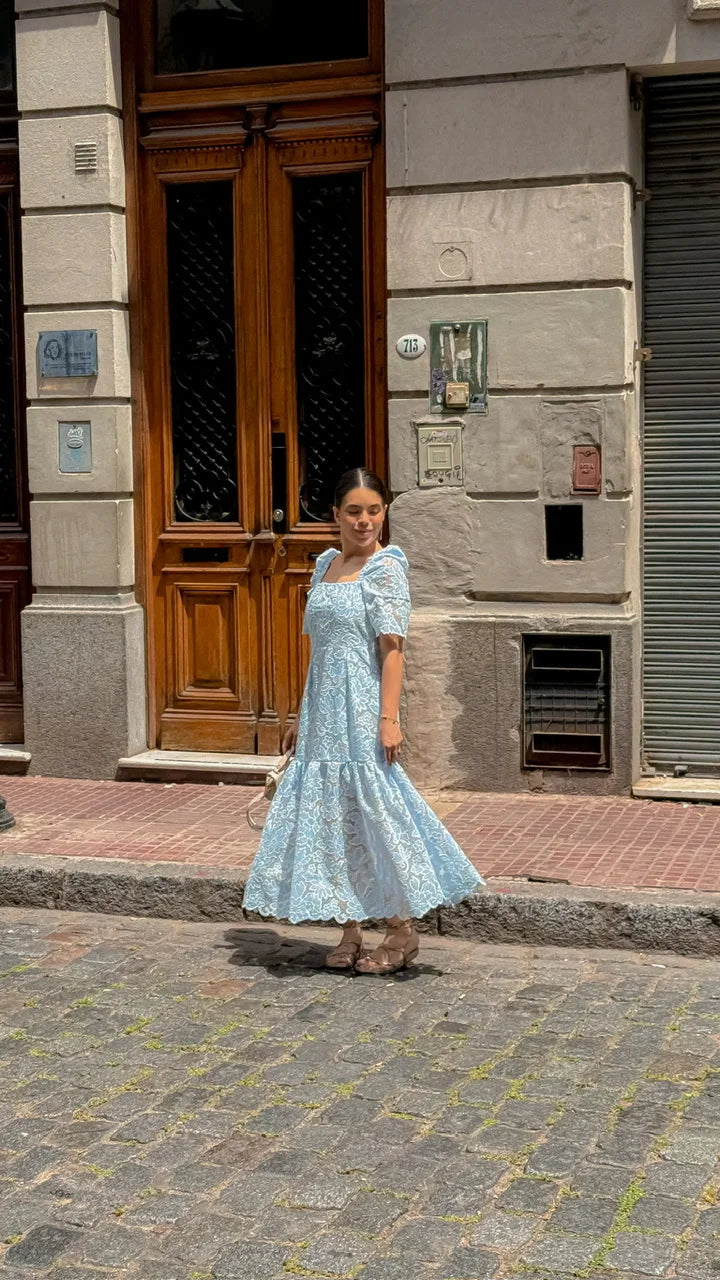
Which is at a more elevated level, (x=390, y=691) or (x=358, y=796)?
(x=390, y=691)

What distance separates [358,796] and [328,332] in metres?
3.85

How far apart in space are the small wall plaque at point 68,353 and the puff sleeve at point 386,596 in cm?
374

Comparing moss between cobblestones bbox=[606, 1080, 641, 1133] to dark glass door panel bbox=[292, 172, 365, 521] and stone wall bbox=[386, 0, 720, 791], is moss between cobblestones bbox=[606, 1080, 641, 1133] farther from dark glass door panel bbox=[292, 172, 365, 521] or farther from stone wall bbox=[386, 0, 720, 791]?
dark glass door panel bbox=[292, 172, 365, 521]

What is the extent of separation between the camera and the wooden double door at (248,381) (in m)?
9.33

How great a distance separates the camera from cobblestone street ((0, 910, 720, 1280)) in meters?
4.04

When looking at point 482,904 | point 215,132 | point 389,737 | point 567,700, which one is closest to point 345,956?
point 482,904

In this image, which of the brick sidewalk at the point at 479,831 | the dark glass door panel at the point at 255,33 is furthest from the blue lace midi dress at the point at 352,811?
the dark glass door panel at the point at 255,33

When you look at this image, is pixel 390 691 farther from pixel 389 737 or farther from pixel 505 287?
pixel 505 287

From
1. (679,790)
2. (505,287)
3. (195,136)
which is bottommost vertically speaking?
(679,790)

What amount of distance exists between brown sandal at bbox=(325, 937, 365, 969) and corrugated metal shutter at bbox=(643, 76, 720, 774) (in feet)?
Result: 10.2

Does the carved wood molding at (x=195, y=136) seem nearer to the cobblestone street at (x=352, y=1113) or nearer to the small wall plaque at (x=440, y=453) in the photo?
the small wall plaque at (x=440, y=453)

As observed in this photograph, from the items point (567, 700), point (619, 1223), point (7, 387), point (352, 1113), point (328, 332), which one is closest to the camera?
point (619, 1223)

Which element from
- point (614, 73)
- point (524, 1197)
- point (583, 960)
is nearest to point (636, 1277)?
point (524, 1197)

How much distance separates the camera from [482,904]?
685 centimetres
